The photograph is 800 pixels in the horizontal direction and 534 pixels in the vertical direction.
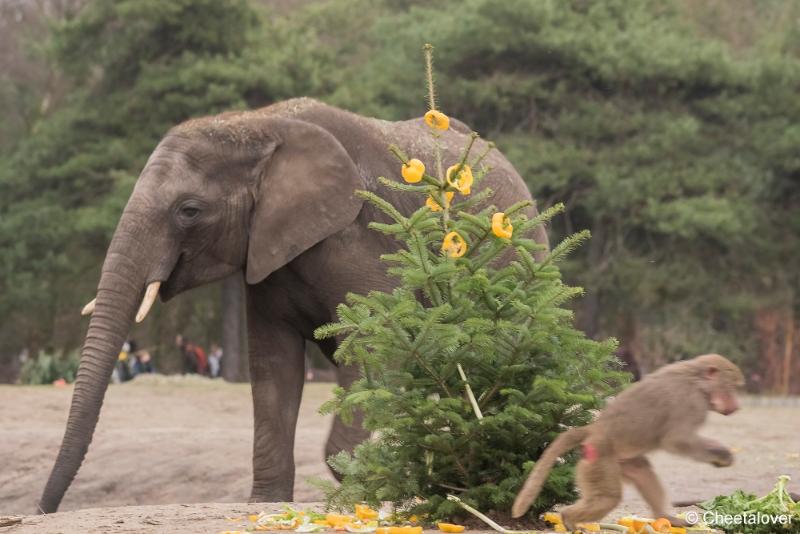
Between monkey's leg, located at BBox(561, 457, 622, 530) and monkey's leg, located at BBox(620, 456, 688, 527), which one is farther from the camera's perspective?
monkey's leg, located at BBox(620, 456, 688, 527)

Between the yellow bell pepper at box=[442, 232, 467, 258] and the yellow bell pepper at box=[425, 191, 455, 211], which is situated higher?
the yellow bell pepper at box=[425, 191, 455, 211]

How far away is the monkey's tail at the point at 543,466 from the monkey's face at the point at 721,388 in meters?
0.52

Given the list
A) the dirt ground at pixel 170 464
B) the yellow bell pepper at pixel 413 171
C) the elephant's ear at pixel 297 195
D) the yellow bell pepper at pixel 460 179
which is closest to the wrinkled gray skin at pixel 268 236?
the elephant's ear at pixel 297 195

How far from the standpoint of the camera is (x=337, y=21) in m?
42.3

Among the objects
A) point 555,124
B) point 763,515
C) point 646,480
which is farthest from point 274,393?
point 555,124

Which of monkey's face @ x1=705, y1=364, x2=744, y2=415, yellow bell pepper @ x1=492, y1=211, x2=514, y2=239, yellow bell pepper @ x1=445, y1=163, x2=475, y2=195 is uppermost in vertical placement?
yellow bell pepper @ x1=445, y1=163, x2=475, y2=195

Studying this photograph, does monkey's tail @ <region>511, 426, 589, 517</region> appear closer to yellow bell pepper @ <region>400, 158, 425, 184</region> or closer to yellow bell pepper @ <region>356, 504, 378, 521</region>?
yellow bell pepper @ <region>356, 504, 378, 521</region>

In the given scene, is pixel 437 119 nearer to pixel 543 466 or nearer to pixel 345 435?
pixel 543 466

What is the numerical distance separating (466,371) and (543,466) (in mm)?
681

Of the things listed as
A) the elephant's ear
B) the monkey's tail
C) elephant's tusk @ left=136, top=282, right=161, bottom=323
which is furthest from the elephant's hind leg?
the monkey's tail

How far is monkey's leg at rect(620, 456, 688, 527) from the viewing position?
620 centimetres

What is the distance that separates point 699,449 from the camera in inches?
234

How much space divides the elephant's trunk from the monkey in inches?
148

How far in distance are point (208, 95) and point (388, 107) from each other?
5151 mm
